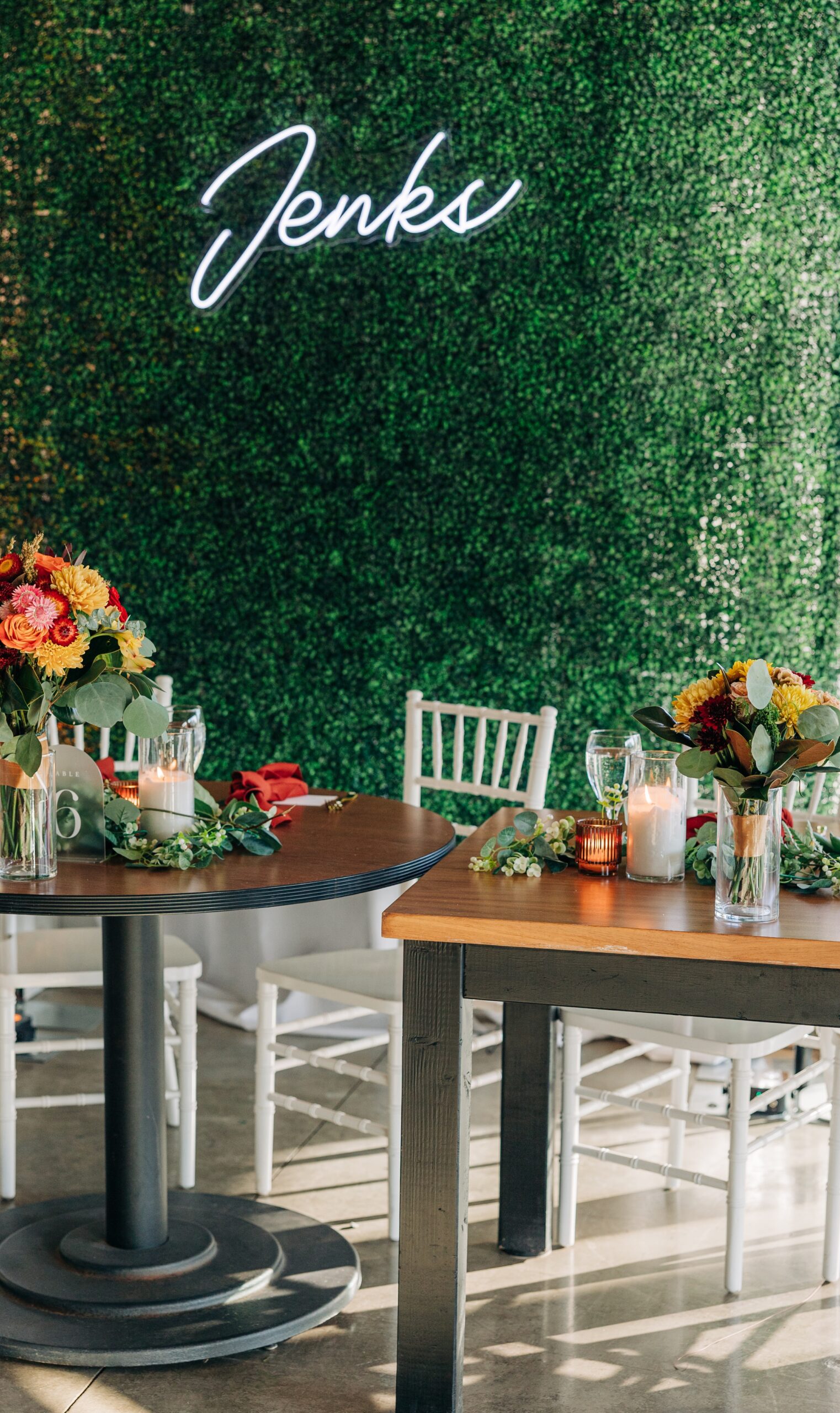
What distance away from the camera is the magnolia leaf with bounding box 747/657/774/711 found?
5.97 feet

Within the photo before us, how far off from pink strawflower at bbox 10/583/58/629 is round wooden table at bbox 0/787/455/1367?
0.39 metres

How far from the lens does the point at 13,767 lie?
7.11 feet

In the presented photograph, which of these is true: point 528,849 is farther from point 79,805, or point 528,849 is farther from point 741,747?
point 79,805

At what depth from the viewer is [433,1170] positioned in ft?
6.28

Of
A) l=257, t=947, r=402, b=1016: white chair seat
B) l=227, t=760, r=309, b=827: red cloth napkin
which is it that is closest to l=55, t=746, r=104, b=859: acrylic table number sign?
l=227, t=760, r=309, b=827: red cloth napkin

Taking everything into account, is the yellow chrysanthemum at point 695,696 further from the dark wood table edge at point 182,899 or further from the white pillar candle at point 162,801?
the white pillar candle at point 162,801

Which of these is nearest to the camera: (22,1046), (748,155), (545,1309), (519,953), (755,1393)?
(519,953)

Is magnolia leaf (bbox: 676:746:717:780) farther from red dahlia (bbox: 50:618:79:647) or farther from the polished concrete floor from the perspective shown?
the polished concrete floor

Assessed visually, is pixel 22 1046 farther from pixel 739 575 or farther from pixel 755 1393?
pixel 739 575

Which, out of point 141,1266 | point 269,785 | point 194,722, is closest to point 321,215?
point 269,785

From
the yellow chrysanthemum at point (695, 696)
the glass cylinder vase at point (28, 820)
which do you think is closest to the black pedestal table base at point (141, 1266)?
the glass cylinder vase at point (28, 820)

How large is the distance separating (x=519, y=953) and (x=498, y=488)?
98.4 inches

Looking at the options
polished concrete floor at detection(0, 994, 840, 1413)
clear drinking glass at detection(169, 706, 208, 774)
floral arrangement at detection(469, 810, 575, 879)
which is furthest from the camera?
clear drinking glass at detection(169, 706, 208, 774)

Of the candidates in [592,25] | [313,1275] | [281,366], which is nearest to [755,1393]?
[313,1275]
